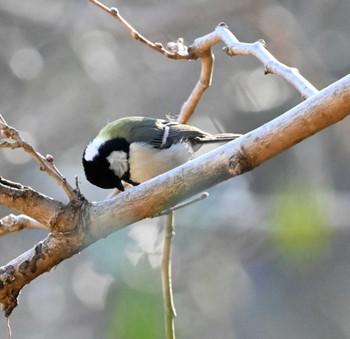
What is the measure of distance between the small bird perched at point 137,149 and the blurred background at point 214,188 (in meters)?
2.00

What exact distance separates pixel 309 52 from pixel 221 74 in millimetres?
844

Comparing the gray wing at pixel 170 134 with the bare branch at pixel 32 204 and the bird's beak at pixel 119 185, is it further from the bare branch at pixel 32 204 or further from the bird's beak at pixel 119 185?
the bare branch at pixel 32 204

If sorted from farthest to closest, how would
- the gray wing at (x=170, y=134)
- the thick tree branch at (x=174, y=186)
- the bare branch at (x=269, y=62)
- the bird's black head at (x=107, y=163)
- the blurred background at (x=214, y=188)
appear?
the blurred background at (x=214, y=188) → the gray wing at (x=170, y=134) → the bird's black head at (x=107, y=163) → the bare branch at (x=269, y=62) → the thick tree branch at (x=174, y=186)

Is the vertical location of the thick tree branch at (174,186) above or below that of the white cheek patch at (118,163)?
below

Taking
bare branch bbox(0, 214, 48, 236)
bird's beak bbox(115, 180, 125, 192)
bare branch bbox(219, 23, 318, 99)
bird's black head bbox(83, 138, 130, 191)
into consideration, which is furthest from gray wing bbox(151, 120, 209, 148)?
bare branch bbox(0, 214, 48, 236)

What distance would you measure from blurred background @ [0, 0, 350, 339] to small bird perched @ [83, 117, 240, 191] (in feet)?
6.58

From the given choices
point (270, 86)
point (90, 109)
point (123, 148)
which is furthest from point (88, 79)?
point (123, 148)

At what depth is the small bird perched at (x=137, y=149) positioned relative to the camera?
3.13 meters

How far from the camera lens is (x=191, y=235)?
231 inches

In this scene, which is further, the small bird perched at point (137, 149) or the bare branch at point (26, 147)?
the small bird perched at point (137, 149)

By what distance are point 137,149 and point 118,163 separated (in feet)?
0.38

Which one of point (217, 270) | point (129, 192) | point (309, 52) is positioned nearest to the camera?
point (129, 192)

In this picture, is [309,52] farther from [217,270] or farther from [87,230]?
[87,230]

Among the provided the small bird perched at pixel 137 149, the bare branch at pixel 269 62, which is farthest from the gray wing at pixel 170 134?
the bare branch at pixel 269 62
